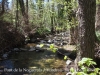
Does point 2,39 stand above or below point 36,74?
above

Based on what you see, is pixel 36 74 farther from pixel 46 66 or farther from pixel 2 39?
pixel 2 39

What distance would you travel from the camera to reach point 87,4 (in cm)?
458

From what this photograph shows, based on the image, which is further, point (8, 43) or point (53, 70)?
point (8, 43)

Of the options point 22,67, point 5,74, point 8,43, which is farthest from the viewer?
point 8,43

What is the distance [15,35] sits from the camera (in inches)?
463

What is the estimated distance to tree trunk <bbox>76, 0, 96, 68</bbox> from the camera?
4590mm

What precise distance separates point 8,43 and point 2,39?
0.95 meters

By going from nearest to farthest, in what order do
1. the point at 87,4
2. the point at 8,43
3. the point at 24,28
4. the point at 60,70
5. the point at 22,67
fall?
the point at 87,4
the point at 60,70
the point at 22,67
the point at 8,43
the point at 24,28

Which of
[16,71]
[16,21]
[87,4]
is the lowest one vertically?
[16,71]

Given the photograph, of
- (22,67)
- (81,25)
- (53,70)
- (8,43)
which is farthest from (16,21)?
(81,25)

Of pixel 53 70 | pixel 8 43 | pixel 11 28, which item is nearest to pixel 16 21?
pixel 11 28

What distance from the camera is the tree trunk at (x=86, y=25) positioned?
4590 mm

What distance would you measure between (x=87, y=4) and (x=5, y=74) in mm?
3927

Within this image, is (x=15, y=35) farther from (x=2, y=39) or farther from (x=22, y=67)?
(x=22, y=67)
